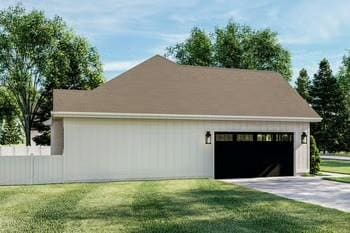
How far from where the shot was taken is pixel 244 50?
153 feet

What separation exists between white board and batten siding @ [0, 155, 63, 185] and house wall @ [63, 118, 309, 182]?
0.46m

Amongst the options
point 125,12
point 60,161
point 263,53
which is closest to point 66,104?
point 60,161

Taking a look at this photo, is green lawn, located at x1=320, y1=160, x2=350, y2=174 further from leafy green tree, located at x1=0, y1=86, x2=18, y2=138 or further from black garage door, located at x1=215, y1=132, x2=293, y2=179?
leafy green tree, located at x1=0, y1=86, x2=18, y2=138

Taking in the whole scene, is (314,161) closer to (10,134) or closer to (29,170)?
(29,170)

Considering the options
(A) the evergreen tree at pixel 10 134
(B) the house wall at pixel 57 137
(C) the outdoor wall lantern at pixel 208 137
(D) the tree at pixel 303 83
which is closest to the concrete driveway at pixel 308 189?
(C) the outdoor wall lantern at pixel 208 137

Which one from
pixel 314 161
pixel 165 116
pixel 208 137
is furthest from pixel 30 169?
pixel 314 161

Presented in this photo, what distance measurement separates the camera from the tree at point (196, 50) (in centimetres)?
4756

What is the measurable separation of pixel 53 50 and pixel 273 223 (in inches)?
1385

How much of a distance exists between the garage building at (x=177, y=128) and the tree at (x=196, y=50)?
90.6 ft

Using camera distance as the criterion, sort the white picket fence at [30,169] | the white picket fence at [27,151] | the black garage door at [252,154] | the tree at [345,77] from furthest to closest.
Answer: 1. the tree at [345,77]
2. the white picket fence at [27,151]
3. the black garage door at [252,154]
4. the white picket fence at [30,169]

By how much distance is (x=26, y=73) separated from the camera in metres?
38.9

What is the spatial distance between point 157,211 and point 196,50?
1580 inches

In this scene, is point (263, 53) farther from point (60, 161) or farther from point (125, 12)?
point (60, 161)

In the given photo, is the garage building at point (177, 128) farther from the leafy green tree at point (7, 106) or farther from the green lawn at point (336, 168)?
the leafy green tree at point (7, 106)
